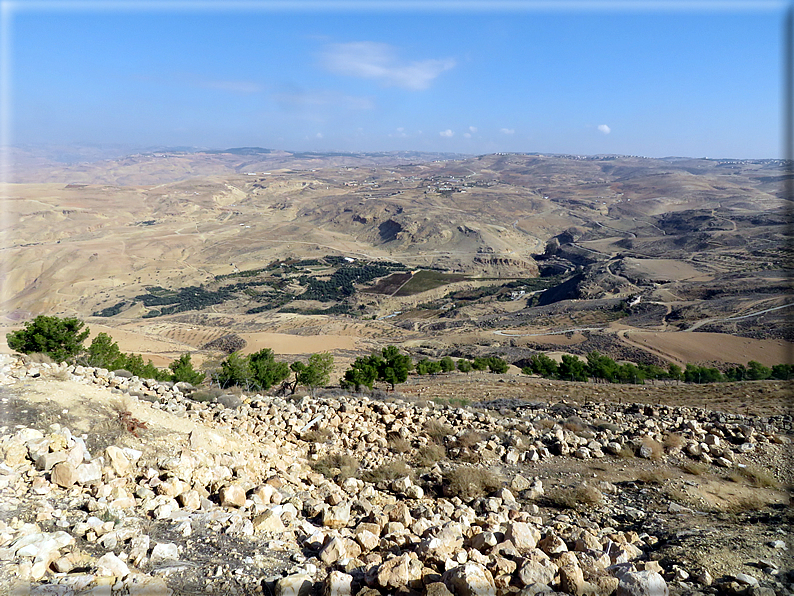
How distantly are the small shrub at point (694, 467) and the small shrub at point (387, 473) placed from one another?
590 cm

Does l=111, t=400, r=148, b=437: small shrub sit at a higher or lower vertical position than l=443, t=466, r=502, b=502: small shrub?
higher

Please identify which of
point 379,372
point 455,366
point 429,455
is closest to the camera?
point 429,455

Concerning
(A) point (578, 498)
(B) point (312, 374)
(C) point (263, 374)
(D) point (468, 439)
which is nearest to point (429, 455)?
(D) point (468, 439)

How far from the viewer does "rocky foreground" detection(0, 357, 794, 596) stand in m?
4.82

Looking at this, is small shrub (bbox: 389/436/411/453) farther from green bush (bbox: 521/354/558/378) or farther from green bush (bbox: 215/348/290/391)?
green bush (bbox: 521/354/558/378)

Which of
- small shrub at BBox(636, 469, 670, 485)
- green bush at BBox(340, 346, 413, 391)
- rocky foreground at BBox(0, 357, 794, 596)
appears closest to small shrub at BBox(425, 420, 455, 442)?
rocky foreground at BBox(0, 357, 794, 596)

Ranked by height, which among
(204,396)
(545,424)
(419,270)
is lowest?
(419,270)

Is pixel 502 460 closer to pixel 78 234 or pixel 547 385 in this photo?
pixel 547 385

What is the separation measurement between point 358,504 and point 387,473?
2.19 meters

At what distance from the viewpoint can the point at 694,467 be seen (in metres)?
9.66

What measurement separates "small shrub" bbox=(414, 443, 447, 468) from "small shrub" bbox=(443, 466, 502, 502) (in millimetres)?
997

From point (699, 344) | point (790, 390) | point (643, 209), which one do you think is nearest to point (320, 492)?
point (790, 390)

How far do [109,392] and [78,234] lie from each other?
513ft

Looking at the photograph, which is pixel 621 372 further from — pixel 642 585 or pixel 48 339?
pixel 48 339
